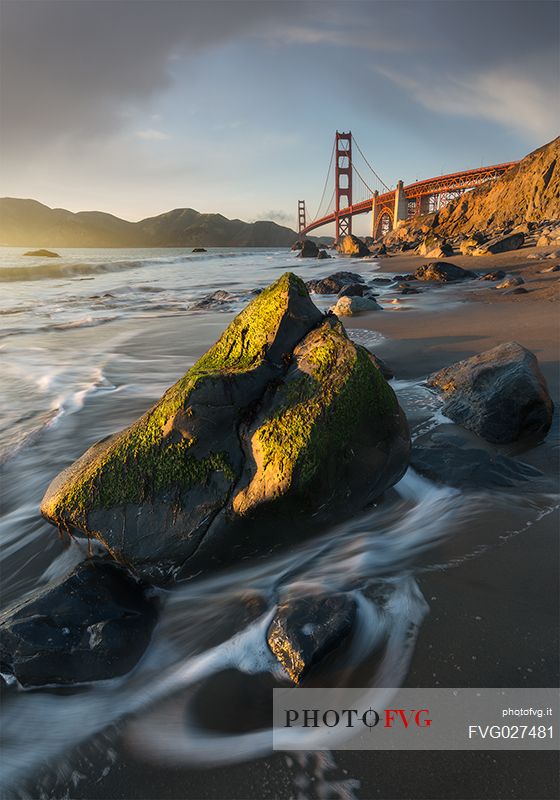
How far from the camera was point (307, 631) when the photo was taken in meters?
1.92

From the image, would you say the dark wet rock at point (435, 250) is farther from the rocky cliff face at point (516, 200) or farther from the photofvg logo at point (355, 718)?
the photofvg logo at point (355, 718)

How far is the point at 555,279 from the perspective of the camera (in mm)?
11305

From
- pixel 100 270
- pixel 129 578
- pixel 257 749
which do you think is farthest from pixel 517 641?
pixel 100 270

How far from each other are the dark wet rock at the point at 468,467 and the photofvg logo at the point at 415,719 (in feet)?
4.99

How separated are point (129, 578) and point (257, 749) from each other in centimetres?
113

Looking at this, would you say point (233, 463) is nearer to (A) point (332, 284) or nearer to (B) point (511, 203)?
(A) point (332, 284)

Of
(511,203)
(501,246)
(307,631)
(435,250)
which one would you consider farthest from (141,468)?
(511,203)

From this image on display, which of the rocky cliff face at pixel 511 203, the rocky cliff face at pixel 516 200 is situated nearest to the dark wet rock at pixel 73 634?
the rocky cliff face at pixel 511 203

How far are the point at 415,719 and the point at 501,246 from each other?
24054 millimetres

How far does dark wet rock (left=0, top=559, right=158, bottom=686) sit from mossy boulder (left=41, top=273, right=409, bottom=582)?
0.31m

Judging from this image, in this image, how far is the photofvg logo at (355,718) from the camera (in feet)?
5.53

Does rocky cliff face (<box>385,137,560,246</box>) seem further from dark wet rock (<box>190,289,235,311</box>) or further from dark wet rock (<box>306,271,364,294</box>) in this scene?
dark wet rock (<box>190,289,235,311</box>)

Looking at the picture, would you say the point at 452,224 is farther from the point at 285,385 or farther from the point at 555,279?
the point at 285,385

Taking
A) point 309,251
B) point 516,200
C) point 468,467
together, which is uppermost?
point 516,200
